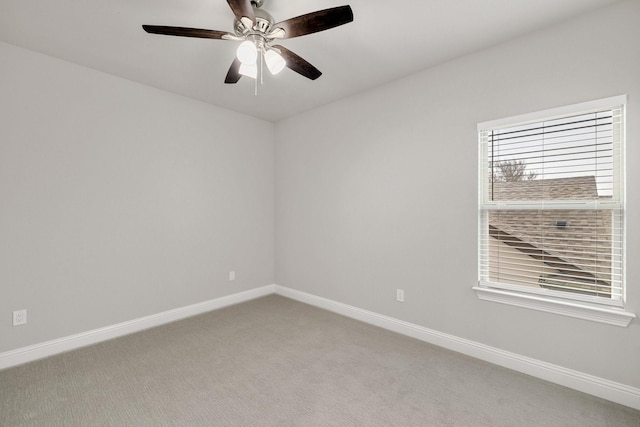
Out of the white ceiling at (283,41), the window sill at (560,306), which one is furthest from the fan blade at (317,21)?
the window sill at (560,306)

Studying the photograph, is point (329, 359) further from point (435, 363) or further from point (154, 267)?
point (154, 267)

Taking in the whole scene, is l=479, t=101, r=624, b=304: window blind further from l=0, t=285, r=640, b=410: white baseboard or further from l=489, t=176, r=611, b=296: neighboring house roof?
l=0, t=285, r=640, b=410: white baseboard

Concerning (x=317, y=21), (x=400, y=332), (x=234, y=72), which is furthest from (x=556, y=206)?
(x=234, y=72)

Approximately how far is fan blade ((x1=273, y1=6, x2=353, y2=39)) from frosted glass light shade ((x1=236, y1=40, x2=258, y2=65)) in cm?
18

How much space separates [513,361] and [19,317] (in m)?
3.96

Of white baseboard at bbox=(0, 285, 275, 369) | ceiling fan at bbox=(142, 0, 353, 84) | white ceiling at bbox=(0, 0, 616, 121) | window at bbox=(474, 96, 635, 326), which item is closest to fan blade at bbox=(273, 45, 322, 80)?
ceiling fan at bbox=(142, 0, 353, 84)

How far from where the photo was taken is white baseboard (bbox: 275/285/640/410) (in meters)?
1.93

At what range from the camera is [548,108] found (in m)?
2.16

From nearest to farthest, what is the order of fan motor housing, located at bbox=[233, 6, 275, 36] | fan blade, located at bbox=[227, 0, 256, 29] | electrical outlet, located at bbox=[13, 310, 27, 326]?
fan blade, located at bbox=[227, 0, 256, 29], fan motor housing, located at bbox=[233, 6, 275, 36], electrical outlet, located at bbox=[13, 310, 27, 326]

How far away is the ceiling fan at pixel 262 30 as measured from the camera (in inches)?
61.7

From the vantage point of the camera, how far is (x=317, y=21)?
5.35ft

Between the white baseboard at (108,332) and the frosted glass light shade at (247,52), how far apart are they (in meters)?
2.78

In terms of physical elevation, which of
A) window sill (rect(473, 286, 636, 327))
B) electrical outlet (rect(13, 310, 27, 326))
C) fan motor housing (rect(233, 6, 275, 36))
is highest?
fan motor housing (rect(233, 6, 275, 36))

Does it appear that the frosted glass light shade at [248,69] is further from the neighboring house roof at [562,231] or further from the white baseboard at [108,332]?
the white baseboard at [108,332]
